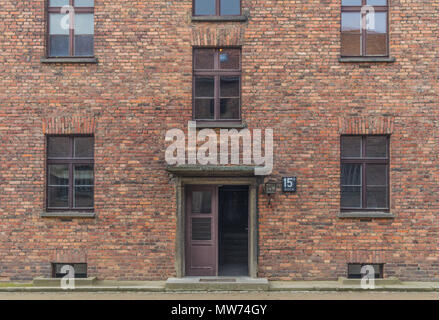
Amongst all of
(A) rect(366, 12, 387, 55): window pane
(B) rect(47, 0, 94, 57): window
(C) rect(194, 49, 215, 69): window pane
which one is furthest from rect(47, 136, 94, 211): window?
(A) rect(366, 12, 387, 55): window pane

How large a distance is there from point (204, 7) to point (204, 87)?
204cm

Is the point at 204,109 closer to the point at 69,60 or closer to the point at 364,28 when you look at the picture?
the point at 69,60

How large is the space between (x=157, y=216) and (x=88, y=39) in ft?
→ 15.6

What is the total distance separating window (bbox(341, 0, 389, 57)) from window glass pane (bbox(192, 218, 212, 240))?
5397 mm

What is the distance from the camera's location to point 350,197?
30.0ft

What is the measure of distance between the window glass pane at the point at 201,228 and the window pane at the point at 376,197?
12.9ft

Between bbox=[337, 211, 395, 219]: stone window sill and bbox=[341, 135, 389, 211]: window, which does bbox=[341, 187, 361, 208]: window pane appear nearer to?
bbox=[341, 135, 389, 211]: window

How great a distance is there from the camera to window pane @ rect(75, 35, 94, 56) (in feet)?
30.8

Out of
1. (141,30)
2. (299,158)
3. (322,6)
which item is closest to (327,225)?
(299,158)

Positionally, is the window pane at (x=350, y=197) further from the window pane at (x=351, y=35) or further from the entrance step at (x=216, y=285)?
the window pane at (x=351, y=35)

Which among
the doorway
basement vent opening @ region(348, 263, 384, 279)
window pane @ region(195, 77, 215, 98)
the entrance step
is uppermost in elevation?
window pane @ region(195, 77, 215, 98)

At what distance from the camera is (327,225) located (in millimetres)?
8953

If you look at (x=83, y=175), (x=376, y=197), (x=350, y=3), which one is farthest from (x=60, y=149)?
(x=350, y=3)

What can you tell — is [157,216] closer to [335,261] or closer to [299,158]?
[299,158]
